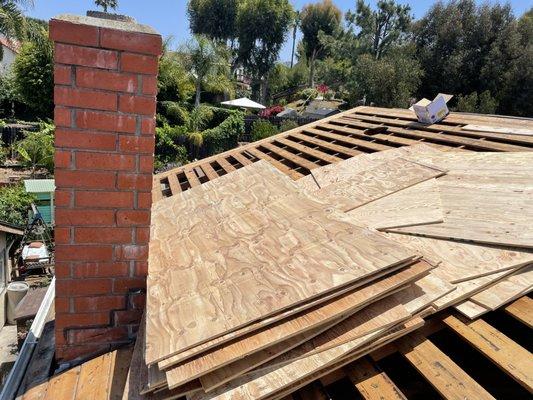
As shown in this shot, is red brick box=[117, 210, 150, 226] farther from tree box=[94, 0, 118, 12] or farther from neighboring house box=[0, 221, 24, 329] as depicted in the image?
tree box=[94, 0, 118, 12]

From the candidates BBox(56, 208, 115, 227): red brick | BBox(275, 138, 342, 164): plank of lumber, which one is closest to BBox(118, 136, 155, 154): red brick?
BBox(56, 208, 115, 227): red brick

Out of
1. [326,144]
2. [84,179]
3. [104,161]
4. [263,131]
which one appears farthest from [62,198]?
[263,131]

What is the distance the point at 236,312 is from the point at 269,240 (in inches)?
27.1

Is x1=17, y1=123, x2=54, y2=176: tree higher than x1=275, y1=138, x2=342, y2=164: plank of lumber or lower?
lower

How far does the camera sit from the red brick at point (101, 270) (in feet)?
6.68

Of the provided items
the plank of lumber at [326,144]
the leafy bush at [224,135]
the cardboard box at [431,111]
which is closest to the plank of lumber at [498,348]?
the plank of lumber at [326,144]

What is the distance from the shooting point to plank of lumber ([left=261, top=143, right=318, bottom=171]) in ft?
15.8

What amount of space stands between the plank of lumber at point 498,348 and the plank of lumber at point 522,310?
164mm

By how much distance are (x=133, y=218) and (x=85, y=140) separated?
44 cm

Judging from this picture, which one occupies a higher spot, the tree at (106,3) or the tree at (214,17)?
the tree at (214,17)

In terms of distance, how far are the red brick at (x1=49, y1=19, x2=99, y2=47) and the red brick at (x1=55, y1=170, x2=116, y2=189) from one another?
1.93 feet

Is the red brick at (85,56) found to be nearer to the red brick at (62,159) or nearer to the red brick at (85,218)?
the red brick at (62,159)

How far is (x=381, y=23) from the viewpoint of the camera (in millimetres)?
38000

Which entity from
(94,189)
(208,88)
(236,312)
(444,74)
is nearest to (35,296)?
(94,189)
